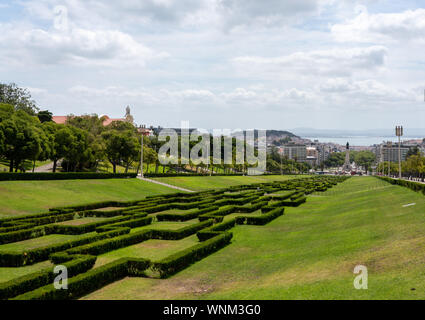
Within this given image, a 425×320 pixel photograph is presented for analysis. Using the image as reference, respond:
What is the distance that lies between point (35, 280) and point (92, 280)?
154 cm

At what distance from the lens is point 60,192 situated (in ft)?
128

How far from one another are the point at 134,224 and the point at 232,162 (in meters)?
89.2

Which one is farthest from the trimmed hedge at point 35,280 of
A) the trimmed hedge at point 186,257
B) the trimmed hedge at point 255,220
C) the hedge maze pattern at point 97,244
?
the trimmed hedge at point 255,220

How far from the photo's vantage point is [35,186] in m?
38.5

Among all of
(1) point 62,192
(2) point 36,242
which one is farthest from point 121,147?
(2) point 36,242

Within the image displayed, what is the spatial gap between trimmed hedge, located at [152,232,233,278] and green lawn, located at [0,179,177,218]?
18.4m

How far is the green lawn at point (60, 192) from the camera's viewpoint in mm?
31719

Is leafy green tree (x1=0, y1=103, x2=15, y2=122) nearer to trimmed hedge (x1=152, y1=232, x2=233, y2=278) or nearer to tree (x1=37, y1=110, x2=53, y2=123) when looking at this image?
trimmed hedge (x1=152, y1=232, x2=233, y2=278)

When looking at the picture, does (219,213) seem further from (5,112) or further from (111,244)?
(5,112)

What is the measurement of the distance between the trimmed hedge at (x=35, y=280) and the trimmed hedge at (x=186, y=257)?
235 cm

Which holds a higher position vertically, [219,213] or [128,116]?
[128,116]

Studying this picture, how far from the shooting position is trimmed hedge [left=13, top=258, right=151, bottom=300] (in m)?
9.94

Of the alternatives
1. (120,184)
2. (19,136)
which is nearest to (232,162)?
(120,184)

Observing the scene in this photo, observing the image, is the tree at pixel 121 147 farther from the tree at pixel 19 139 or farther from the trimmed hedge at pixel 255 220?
the trimmed hedge at pixel 255 220
